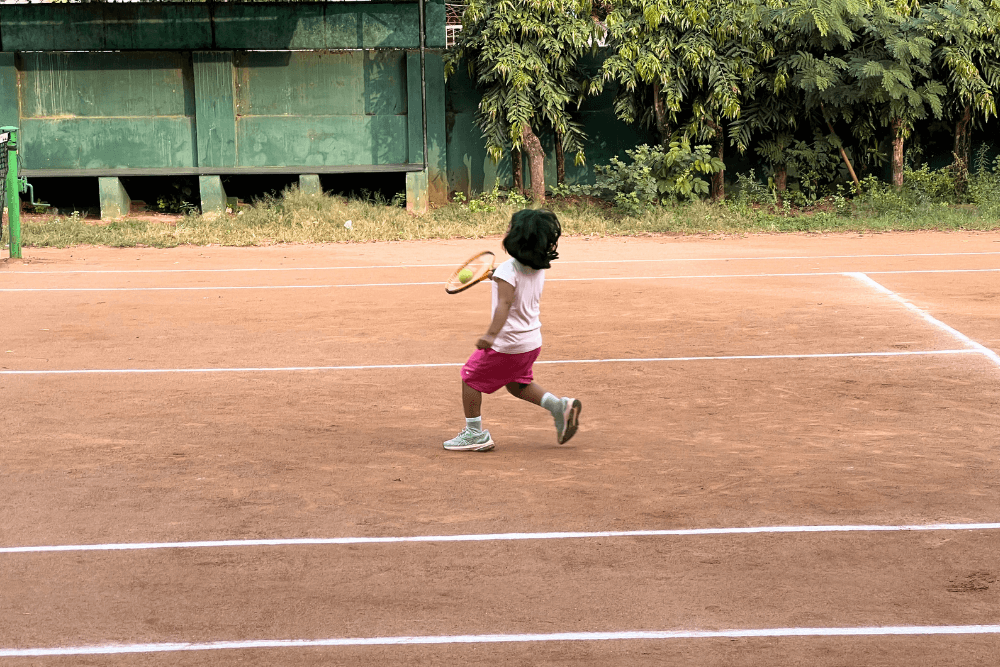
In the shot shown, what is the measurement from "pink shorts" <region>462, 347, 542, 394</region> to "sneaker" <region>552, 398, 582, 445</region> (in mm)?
300

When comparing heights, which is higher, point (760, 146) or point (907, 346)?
point (760, 146)

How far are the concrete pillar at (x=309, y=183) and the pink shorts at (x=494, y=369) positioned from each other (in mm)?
13787

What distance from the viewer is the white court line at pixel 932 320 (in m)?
8.48

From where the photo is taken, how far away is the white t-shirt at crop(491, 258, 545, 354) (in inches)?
235

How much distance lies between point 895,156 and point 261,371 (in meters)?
14.3

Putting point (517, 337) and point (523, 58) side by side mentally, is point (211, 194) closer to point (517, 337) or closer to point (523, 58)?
point (523, 58)

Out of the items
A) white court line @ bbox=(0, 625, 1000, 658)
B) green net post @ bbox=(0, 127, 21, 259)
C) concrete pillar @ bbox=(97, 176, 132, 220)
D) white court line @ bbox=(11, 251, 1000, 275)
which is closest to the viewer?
white court line @ bbox=(0, 625, 1000, 658)

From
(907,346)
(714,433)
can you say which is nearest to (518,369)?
(714,433)

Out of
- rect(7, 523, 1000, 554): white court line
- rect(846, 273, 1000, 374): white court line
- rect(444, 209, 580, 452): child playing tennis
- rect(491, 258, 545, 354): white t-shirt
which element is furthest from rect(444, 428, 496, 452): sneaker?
rect(846, 273, 1000, 374): white court line

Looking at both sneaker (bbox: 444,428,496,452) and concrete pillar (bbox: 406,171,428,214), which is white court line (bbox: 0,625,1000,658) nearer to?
sneaker (bbox: 444,428,496,452)

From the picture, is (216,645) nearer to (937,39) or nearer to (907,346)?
(907,346)

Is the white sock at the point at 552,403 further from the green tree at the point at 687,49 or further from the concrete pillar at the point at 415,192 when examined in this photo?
the concrete pillar at the point at 415,192

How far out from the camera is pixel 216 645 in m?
3.83

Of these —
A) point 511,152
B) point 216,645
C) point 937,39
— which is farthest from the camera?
point 511,152
